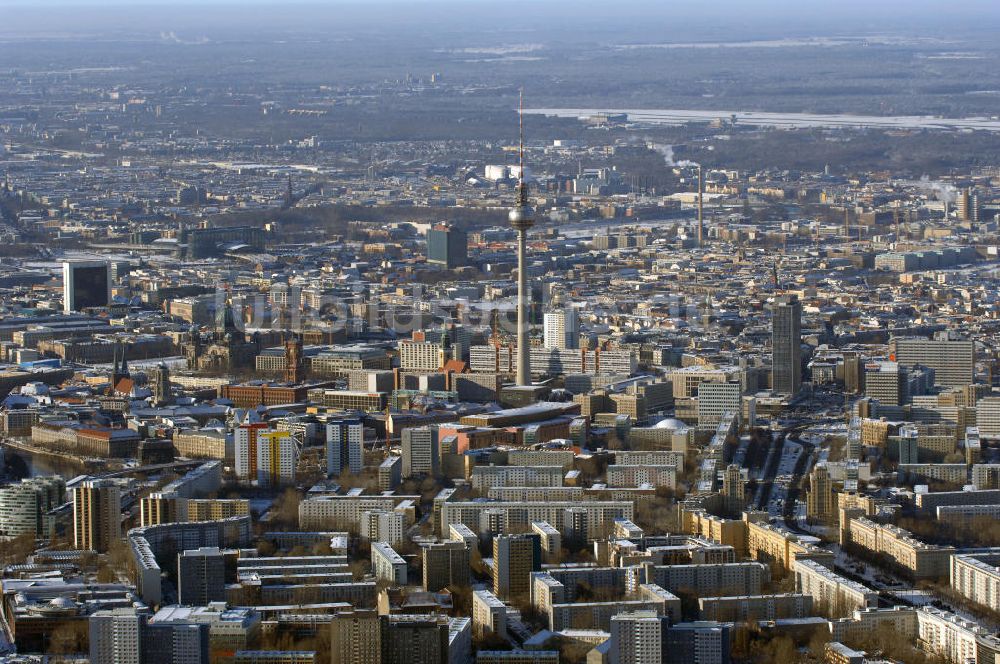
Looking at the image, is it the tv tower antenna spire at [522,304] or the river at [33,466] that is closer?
the river at [33,466]

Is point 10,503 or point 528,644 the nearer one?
point 528,644

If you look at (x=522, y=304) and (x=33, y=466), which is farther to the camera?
(x=522, y=304)

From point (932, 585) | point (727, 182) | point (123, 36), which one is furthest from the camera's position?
point (123, 36)

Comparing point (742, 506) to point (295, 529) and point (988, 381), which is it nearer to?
point (295, 529)

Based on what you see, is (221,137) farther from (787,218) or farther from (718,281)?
(718,281)

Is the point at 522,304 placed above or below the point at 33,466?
above

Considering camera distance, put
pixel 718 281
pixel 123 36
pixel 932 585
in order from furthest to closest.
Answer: pixel 123 36 < pixel 718 281 < pixel 932 585

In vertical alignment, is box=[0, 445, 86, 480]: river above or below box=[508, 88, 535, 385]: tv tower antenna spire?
below

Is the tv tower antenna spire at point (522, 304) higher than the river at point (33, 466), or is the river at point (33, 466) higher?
the tv tower antenna spire at point (522, 304)

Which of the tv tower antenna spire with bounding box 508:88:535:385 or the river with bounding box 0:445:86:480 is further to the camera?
the tv tower antenna spire with bounding box 508:88:535:385

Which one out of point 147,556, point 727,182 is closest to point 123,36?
point 727,182
